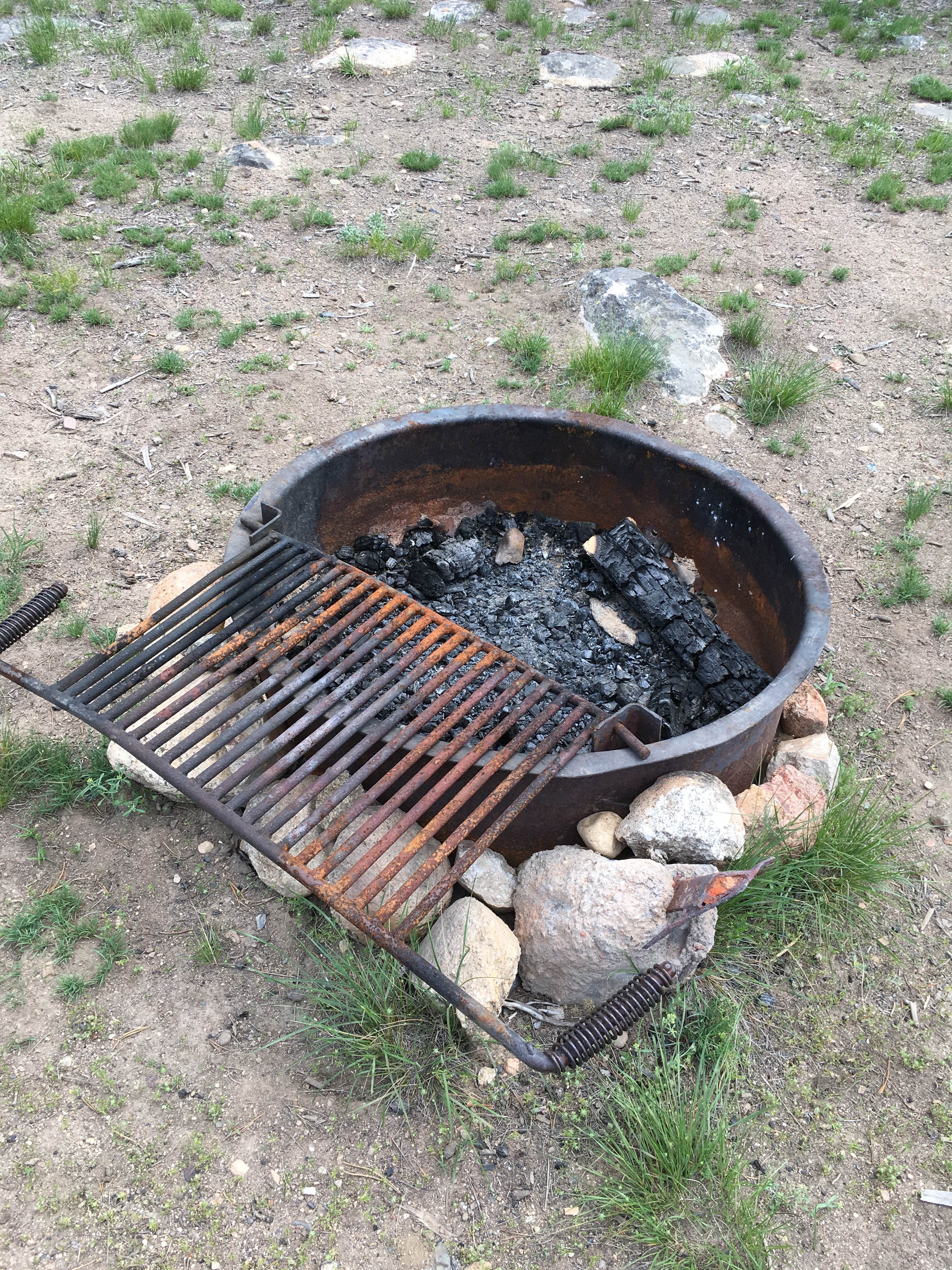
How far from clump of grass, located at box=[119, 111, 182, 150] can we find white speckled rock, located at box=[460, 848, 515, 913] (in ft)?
19.1

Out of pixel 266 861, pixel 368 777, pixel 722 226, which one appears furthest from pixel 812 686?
pixel 722 226

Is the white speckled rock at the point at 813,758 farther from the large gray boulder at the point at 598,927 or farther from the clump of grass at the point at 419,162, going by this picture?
the clump of grass at the point at 419,162

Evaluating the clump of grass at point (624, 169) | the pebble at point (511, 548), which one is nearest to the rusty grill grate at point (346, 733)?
the pebble at point (511, 548)

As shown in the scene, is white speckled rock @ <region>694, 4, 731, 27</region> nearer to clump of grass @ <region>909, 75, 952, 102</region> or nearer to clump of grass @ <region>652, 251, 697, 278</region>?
clump of grass @ <region>909, 75, 952, 102</region>

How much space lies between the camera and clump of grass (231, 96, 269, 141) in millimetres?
6156

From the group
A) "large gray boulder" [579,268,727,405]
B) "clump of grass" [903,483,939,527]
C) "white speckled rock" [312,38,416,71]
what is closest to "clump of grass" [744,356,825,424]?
"large gray boulder" [579,268,727,405]

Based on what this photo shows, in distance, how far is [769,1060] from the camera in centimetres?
221

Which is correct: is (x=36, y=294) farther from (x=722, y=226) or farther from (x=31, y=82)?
(x=722, y=226)

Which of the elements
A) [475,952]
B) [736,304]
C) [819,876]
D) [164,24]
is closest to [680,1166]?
[475,952]

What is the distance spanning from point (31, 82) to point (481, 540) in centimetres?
612

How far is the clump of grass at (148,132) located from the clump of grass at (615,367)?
379 cm

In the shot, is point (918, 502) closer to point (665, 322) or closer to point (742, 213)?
point (665, 322)

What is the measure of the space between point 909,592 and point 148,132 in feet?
19.1

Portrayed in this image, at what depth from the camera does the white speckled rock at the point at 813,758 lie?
277 centimetres
